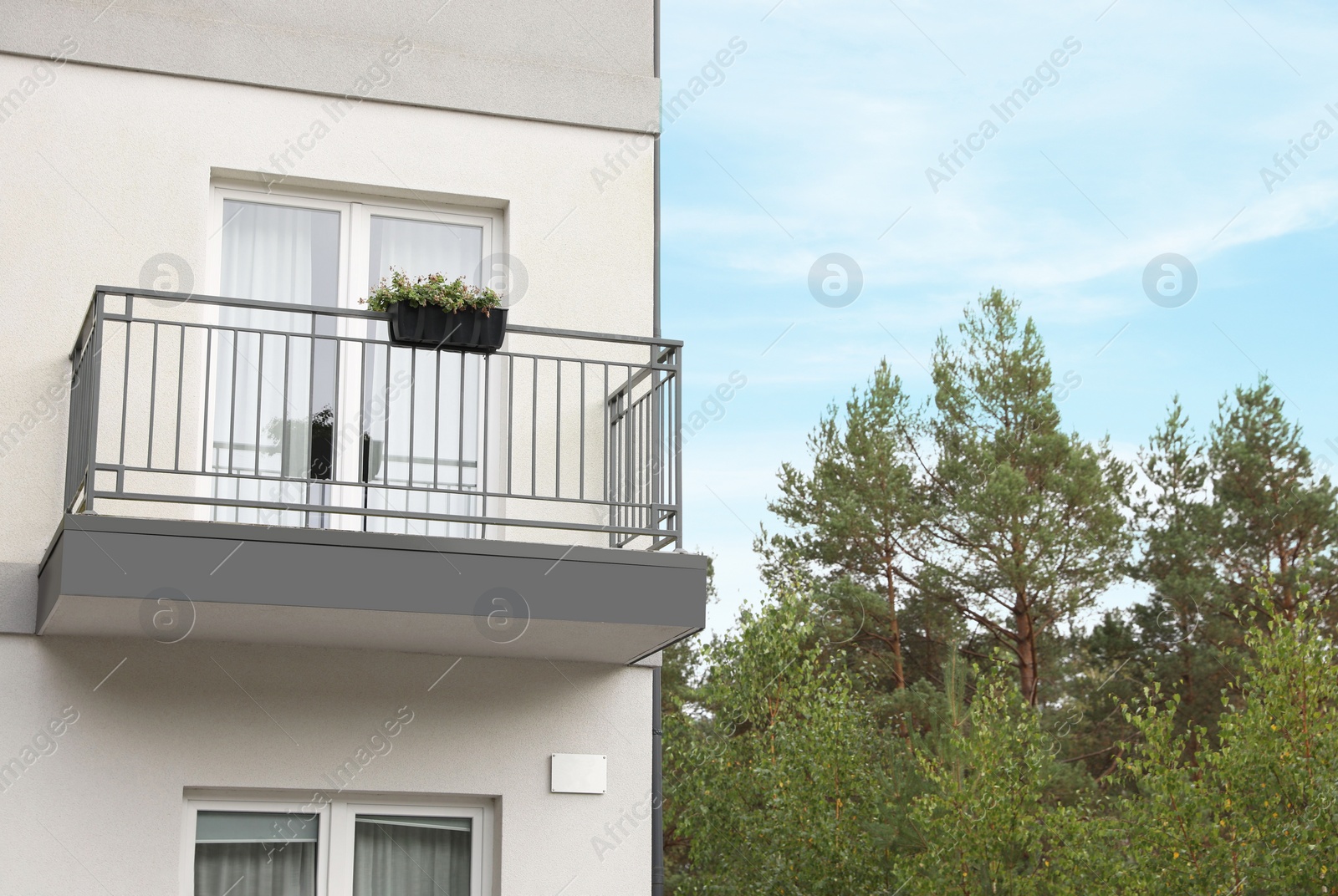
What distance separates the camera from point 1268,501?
21.7 metres

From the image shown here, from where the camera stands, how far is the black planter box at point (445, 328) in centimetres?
680

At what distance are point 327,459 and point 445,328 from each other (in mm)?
1162

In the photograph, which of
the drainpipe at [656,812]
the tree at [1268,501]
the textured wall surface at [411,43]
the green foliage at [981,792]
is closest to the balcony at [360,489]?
the drainpipe at [656,812]

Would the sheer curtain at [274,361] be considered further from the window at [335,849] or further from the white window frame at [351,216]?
the window at [335,849]

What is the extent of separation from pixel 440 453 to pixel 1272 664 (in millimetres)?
7779

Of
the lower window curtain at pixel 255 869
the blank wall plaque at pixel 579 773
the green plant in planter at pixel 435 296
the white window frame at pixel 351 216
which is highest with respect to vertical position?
the white window frame at pixel 351 216

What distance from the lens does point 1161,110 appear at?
29125 mm

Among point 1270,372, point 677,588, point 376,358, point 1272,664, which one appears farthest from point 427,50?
point 1270,372

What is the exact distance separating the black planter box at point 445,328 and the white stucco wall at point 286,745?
171cm

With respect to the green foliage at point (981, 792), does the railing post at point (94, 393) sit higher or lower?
higher

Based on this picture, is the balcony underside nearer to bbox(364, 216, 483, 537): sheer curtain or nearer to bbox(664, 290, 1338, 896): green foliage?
bbox(364, 216, 483, 537): sheer curtain

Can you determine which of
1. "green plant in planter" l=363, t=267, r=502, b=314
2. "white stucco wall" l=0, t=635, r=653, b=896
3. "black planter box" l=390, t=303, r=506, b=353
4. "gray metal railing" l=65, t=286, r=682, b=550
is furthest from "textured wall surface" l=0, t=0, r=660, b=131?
"white stucco wall" l=0, t=635, r=653, b=896

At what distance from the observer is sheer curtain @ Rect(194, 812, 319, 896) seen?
6.91 meters

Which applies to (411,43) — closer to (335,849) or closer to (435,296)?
(435,296)
